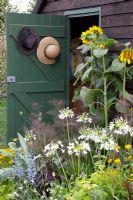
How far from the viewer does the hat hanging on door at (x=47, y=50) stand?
19.4ft

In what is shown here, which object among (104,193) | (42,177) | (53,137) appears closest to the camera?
(104,193)

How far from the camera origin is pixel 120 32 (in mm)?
5156

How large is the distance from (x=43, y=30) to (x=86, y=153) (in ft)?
9.81

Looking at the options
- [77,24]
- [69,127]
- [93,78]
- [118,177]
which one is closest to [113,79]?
[93,78]

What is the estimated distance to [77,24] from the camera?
750cm

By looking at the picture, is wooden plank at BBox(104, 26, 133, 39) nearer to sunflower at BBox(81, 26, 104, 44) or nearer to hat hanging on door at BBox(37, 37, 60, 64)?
sunflower at BBox(81, 26, 104, 44)

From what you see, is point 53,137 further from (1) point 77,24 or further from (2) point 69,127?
(1) point 77,24

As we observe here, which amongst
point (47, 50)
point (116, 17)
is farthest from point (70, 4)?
point (116, 17)

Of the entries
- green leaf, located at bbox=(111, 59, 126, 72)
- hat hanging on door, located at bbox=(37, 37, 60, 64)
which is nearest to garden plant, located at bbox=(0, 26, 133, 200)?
green leaf, located at bbox=(111, 59, 126, 72)

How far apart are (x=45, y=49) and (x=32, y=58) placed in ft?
0.73

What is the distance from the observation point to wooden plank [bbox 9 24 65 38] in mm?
5722

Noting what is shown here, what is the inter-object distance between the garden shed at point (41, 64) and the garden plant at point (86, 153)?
771 mm

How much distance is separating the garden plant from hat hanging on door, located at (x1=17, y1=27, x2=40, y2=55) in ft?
3.68

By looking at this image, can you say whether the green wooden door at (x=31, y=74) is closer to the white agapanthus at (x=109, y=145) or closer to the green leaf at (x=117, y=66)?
the green leaf at (x=117, y=66)
